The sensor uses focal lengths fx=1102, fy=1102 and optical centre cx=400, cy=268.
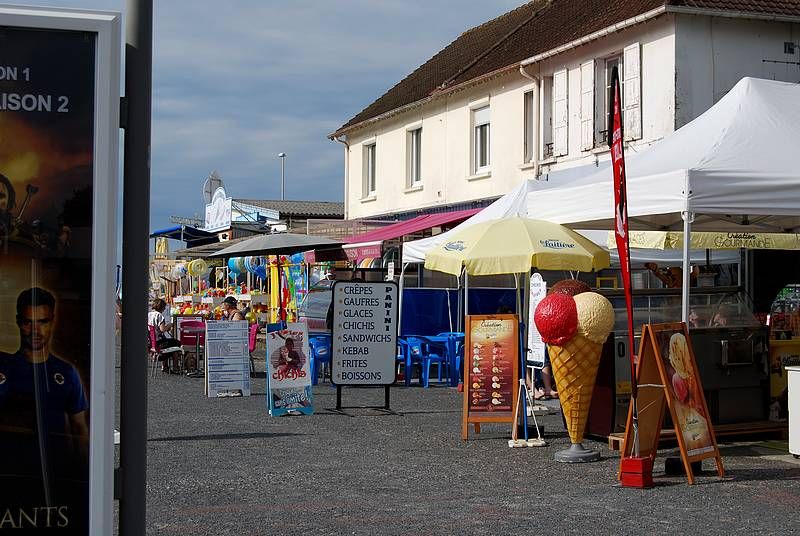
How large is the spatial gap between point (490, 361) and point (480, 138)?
16.3 meters

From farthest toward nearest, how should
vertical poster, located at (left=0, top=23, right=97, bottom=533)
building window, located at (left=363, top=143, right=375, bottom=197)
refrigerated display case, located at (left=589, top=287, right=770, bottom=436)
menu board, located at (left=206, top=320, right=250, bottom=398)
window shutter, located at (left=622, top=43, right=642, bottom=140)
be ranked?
building window, located at (left=363, top=143, right=375, bottom=197) < window shutter, located at (left=622, top=43, right=642, bottom=140) < menu board, located at (left=206, top=320, right=250, bottom=398) < refrigerated display case, located at (left=589, top=287, right=770, bottom=436) < vertical poster, located at (left=0, top=23, right=97, bottom=533)

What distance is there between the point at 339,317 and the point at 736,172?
5856 mm

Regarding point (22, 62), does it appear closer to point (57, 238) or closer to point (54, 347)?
point (57, 238)

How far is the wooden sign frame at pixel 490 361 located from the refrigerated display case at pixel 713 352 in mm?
903

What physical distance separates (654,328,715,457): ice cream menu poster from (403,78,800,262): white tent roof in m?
1.23

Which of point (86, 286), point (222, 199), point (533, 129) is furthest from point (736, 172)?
point (222, 199)

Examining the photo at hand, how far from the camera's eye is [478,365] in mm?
11461

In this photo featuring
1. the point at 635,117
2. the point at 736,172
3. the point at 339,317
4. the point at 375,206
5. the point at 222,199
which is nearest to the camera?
the point at 736,172

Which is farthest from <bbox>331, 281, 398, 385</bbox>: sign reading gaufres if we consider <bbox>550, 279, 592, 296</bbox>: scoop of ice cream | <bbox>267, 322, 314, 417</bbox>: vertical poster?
<bbox>550, 279, 592, 296</bbox>: scoop of ice cream

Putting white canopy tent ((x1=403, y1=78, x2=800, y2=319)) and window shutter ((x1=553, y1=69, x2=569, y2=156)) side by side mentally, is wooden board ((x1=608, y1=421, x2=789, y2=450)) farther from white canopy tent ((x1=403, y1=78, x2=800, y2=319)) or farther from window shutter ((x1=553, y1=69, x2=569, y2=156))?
window shutter ((x1=553, y1=69, x2=569, y2=156))

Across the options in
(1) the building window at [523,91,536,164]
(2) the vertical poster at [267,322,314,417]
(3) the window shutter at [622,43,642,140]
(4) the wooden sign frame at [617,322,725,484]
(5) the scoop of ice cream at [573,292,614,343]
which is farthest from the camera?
(1) the building window at [523,91,536,164]

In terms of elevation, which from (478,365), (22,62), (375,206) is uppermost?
(375,206)

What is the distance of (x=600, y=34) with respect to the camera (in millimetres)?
21641

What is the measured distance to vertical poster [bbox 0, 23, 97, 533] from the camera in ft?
9.82
